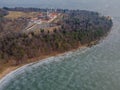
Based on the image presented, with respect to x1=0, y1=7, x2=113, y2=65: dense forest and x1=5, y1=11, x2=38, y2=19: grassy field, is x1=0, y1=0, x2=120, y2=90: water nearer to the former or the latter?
x1=0, y1=7, x2=113, y2=65: dense forest

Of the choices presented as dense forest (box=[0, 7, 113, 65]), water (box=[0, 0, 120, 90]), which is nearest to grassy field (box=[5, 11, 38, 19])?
dense forest (box=[0, 7, 113, 65])

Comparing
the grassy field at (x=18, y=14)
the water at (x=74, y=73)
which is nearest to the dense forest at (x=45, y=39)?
the water at (x=74, y=73)

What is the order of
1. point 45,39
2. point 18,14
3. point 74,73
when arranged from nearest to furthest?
point 74,73
point 45,39
point 18,14

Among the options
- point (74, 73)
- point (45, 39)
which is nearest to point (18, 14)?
point (45, 39)

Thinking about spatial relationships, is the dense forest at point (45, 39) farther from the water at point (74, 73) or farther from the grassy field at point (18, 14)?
the grassy field at point (18, 14)

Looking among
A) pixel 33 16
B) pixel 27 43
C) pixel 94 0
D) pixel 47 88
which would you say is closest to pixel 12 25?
pixel 33 16

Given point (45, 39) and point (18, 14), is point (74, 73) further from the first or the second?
point (18, 14)
